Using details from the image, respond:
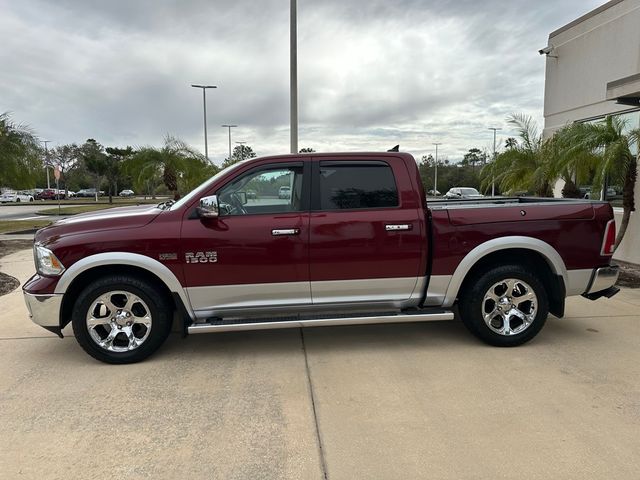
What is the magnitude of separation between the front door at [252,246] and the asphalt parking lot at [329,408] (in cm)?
60

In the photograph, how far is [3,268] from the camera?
906 centimetres

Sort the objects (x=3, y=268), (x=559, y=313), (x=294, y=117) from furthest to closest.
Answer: (x=294, y=117) < (x=3, y=268) < (x=559, y=313)

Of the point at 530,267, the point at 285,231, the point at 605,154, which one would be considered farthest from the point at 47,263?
the point at 605,154

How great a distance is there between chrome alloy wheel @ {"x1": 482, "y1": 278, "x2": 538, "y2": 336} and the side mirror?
9.02 feet

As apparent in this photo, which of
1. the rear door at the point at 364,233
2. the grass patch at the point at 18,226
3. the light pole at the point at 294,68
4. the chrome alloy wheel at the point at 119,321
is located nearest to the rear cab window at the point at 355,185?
the rear door at the point at 364,233

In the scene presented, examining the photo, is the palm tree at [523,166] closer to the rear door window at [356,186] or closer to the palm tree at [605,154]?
the palm tree at [605,154]

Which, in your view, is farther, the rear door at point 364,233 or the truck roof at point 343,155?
the truck roof at point 343,155

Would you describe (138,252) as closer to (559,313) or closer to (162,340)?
(162,340)

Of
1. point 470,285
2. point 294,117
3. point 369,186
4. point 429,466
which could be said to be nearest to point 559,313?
point 470,285

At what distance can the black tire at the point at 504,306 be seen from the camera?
457 cm

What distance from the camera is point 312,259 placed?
436 centimetres

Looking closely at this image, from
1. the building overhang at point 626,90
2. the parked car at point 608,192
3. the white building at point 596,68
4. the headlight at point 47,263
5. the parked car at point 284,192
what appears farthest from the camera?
the parked car at point 608,192

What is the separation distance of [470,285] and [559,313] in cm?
102

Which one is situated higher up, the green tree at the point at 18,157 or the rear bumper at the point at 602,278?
the green tree at the point at 18,157
